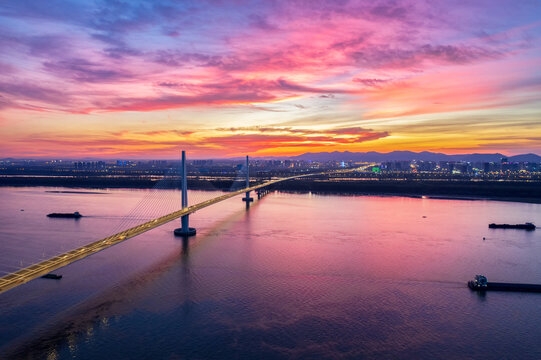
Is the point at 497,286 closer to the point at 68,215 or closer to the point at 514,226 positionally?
the point at 514,226

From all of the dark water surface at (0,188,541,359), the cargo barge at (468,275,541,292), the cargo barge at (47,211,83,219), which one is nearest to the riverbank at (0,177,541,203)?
the dark water surface at (0,188,541,359)

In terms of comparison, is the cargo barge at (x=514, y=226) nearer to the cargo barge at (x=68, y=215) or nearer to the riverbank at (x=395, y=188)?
the riverbank at (x=395, y=188)

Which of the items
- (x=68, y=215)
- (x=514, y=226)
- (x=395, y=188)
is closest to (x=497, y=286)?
(x=514, y=226)

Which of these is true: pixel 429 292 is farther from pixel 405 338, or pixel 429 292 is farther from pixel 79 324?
pixel 79 324

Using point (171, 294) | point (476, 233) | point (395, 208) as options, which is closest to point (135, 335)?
point (171, 294)

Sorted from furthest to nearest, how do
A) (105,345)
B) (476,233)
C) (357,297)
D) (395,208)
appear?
(395,208) < (476,233) < (357,297) < (105,345)

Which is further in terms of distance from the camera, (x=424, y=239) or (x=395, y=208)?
(x=395, y=208)

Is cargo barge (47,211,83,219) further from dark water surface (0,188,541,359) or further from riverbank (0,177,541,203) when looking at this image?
riverbank (0,177,541,203)
